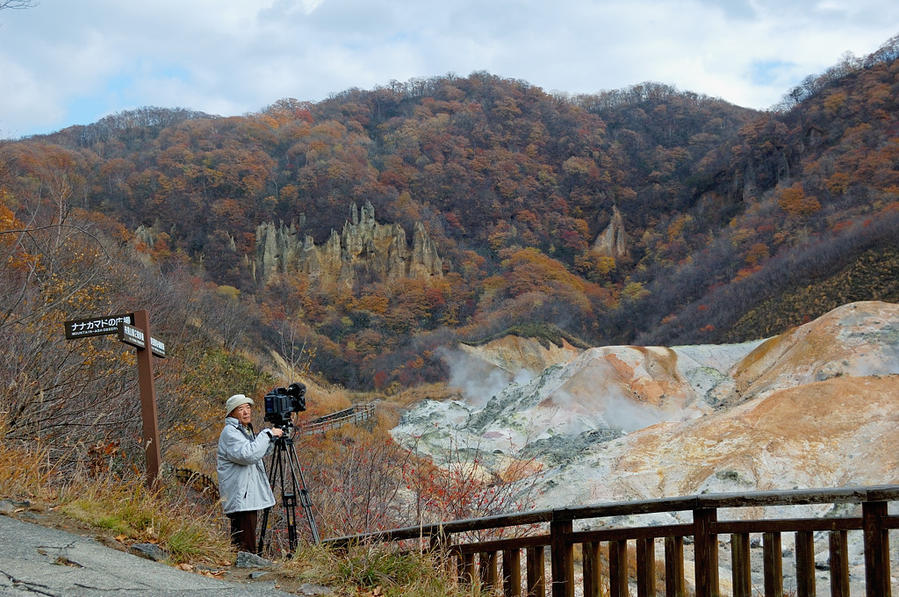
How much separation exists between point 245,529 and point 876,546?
4351 millimetres

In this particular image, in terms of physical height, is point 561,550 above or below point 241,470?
below

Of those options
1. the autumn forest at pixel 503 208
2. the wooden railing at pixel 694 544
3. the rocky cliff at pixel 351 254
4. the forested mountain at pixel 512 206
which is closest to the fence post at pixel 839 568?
the wooden railing at pixel 694 544

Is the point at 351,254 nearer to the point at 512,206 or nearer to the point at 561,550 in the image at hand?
the point at 512,206

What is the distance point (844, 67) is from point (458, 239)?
44.9m

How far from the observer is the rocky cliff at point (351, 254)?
75500 millimetres

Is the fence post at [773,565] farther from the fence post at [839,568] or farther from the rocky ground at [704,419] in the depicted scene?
the rocky ground at [704,419]

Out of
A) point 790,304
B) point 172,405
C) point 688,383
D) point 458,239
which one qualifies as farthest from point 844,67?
point 172,405

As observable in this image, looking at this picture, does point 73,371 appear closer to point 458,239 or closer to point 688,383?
point 688,383

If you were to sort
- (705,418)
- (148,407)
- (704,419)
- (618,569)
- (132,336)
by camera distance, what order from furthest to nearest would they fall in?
(705,418), (704,419), (148,407), (132,336), (618,569)

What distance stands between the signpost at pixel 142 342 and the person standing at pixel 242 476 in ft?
2.41

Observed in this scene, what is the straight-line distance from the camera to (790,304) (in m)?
43.8

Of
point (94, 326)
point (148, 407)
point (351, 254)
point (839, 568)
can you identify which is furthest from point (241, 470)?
point (351, 254)

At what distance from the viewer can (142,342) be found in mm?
7426

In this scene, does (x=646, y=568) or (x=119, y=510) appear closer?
(x=646, y=568)
